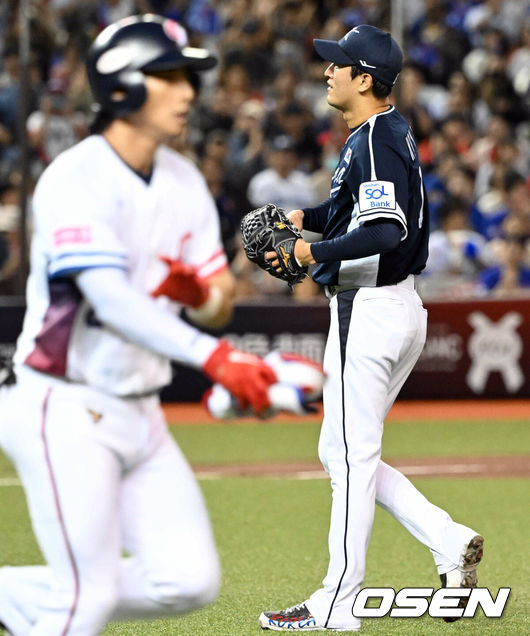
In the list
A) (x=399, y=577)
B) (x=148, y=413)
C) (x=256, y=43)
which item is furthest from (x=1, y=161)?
(x=148, y=413)

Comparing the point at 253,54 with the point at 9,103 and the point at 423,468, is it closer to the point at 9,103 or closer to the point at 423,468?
the point at 9,103

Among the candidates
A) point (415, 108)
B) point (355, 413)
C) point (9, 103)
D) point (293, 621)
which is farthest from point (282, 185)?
point (293, 621)

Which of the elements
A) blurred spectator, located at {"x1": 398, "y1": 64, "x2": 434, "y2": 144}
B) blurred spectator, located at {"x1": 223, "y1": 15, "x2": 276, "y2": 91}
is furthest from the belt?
blurred spectator, located at {"x1": 223, "y1": 15, "x2": 276, "y2": 91}

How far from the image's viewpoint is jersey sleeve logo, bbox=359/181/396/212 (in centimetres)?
436

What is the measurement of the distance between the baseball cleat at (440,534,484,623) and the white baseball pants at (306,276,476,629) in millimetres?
441

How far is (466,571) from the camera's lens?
15.7ft

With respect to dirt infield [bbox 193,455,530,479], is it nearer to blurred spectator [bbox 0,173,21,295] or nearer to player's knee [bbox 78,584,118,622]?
blurred spectator [bbox 0,173,21,295]

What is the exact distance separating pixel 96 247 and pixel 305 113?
11.8 m

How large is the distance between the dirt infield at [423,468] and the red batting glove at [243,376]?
5.75m

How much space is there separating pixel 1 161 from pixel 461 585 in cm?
1055

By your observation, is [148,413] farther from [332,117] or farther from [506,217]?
[332,117]

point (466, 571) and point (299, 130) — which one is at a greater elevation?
point (466, 571)

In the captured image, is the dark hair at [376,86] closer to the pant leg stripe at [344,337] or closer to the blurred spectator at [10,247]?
the pant leg stripe at [344,337]

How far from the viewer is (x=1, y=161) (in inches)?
558
